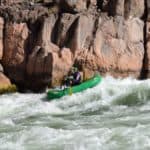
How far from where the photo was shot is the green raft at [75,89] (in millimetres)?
19281

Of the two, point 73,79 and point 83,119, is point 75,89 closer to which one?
point 73,79

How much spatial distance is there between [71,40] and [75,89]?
3.04 metres

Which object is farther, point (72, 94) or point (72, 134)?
point (72, 94)

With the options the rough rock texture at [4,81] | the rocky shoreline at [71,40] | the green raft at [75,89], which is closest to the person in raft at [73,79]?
the green raft at [75,89]

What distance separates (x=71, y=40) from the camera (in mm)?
21922

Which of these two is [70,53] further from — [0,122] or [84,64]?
[0,122]

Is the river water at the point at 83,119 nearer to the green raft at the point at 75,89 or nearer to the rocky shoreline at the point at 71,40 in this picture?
the green raft at the point at 75,89

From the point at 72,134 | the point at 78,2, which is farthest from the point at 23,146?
the point at 78,2

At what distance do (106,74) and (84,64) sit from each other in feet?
3.52

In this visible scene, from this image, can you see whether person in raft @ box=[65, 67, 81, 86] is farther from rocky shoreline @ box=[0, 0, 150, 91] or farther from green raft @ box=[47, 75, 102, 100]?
rocky shoreline @ box=[0, 0, 150, 91]

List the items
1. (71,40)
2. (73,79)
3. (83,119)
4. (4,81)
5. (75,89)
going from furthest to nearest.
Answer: (71,40) < (4,81) < (73,79) < (75,89) < (83,119)

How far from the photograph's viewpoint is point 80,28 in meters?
21.9

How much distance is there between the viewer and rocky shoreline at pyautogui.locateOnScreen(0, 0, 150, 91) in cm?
2153

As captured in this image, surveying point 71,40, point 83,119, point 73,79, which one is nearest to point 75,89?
point 73,79
